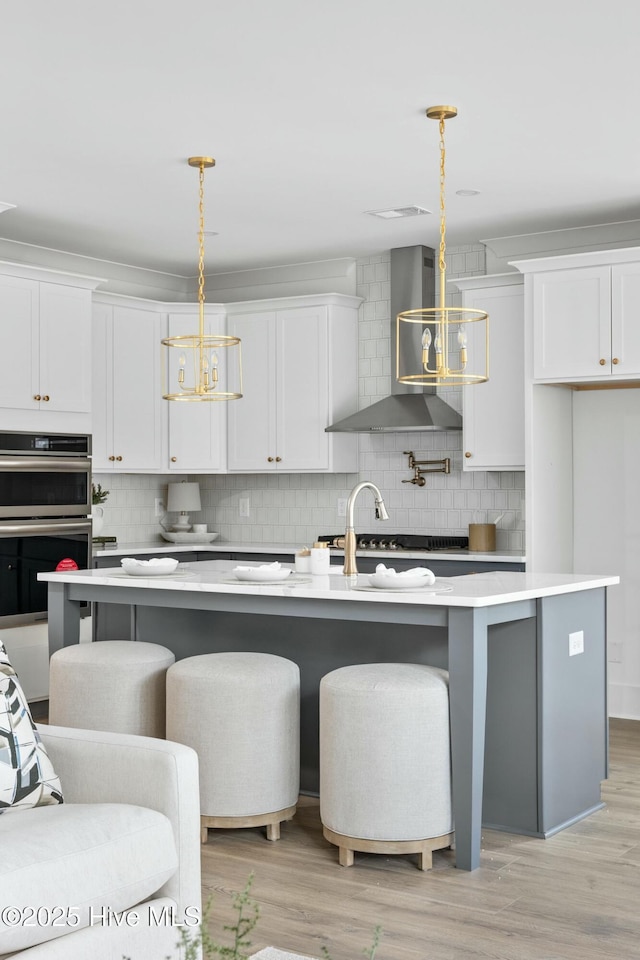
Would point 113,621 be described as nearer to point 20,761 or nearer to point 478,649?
point 478,649

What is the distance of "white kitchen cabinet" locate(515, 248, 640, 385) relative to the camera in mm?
5609

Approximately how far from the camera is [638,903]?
10.6 feet

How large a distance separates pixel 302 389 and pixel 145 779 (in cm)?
452

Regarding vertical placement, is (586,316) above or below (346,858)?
above

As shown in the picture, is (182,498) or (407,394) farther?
(182,498)

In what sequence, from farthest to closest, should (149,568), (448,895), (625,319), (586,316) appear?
(586,316) < (625,319) < (149,568) < (448,895)

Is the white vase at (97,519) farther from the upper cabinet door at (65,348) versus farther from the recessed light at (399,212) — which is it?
the recessed light at (399,212)

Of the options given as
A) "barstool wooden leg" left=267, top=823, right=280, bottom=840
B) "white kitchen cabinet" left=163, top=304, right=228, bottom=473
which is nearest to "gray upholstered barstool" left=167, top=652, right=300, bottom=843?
"barstool wooden leg" left=267, top=823, right=280, bottom=840

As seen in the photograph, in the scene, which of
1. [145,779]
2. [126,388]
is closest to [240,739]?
[145,779]

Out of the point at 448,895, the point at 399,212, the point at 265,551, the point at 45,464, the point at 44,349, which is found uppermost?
the point at 399,212

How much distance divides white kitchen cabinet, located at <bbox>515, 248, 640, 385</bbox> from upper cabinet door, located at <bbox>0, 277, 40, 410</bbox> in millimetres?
2718

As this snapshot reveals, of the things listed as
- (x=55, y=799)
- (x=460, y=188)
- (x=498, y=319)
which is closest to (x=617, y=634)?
(x=498, y=319)

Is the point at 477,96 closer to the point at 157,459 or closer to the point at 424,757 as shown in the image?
the point at 424,757

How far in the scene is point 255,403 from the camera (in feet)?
23.5
